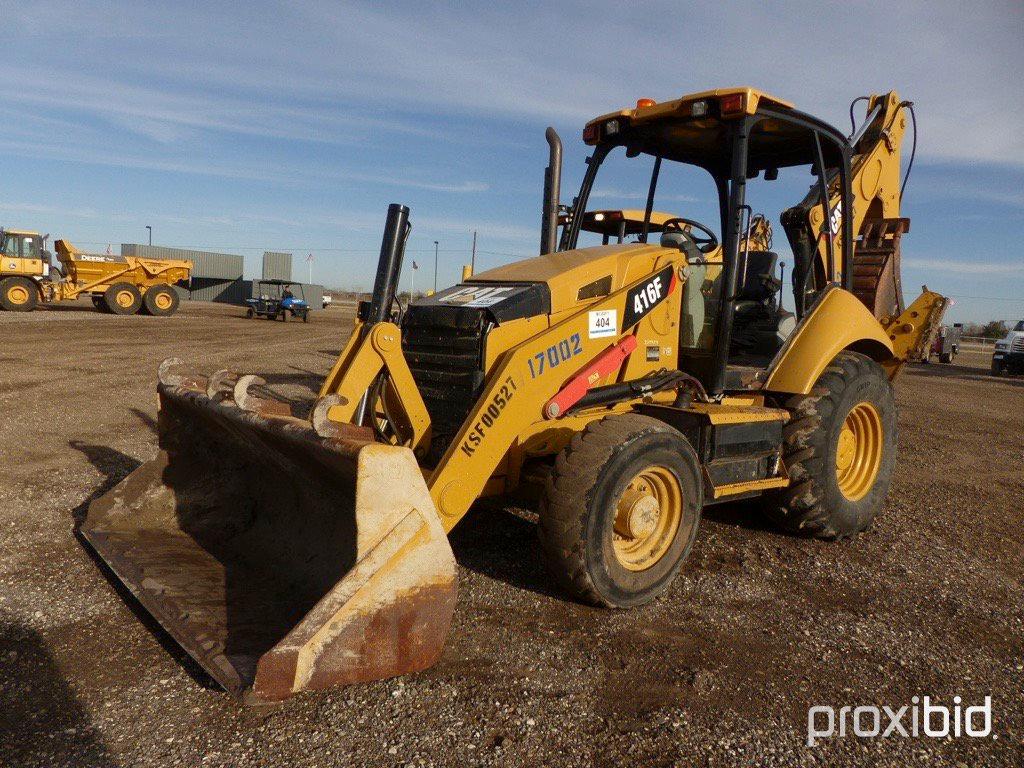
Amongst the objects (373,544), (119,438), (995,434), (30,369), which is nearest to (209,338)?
(30,369)

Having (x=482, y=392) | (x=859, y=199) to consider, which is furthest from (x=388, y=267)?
(x=859, y=199)

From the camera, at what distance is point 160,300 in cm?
2780

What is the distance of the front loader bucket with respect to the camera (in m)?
2.75

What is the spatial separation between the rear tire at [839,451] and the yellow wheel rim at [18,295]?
27.0m

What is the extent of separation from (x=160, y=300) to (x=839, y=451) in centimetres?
2707

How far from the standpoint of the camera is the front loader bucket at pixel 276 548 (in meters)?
2.75

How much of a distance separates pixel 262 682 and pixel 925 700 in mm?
2549

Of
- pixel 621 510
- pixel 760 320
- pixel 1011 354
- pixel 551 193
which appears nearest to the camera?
pixel 621 510

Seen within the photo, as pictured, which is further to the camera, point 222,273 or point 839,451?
point 222,273

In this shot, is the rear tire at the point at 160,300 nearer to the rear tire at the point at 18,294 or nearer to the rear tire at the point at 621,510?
the rear tire at the point at 18,294

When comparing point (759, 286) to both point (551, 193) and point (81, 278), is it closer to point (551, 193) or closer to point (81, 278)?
point (551, 193)

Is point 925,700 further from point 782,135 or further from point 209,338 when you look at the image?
point 209,338

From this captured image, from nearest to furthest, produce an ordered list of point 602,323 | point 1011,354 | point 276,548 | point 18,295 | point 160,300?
point 276,548, point 602,323, point 1011,354, point 18,295, point 160,300

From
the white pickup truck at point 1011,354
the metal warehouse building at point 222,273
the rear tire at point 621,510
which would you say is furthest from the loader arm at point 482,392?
the metal warehouse building at point 222,273
